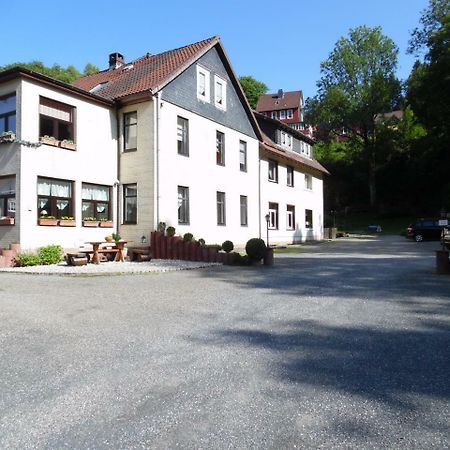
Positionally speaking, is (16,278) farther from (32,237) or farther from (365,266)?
(365,266)

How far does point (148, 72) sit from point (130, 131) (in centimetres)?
345

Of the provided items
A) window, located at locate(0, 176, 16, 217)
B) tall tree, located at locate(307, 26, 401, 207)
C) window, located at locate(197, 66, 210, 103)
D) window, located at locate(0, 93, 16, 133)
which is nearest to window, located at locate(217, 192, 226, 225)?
window, located at locate(197, 66, 210, 103)

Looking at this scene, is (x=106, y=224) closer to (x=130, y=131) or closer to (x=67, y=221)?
(x=67, y=221)

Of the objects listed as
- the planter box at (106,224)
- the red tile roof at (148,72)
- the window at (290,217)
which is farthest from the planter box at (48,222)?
the window at (290,217)

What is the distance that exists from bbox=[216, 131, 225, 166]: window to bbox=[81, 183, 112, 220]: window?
643 centimetres

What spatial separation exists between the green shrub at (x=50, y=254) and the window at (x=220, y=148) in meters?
9.79

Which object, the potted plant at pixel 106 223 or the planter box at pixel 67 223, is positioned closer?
the planter box at pixel 67 223

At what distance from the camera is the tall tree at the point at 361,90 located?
51375 mm

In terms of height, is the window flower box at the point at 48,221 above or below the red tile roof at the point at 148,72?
below

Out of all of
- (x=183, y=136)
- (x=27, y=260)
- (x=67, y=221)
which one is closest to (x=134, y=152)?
(x=183, y=136)

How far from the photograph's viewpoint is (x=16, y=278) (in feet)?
40.5

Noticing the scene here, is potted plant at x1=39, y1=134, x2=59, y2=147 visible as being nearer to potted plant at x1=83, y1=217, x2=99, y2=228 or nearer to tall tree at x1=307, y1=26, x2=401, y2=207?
potted plant at x1=83, y1=217, x2=99, y2=228

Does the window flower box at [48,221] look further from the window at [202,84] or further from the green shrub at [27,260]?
the window at [202,84]

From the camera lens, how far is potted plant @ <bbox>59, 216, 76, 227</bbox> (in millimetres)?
16844
